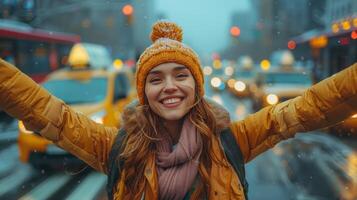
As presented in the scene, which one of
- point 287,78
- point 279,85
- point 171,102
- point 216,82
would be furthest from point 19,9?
point 171,102

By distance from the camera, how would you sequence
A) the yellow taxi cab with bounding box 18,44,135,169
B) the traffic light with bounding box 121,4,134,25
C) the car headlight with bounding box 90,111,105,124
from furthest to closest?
the traffic light with bounding box 121,4,134,25 < the car headlight with bounding box 90,111,105,124 < the yellow taxi cab with bounding box 18,44,135,169

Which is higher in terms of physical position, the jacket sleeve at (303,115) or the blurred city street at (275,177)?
the jacket sleeve at (303,115)

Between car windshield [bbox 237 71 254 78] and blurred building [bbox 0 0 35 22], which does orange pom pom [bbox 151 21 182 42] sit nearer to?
blurred building [bbox 0 0 35 22]

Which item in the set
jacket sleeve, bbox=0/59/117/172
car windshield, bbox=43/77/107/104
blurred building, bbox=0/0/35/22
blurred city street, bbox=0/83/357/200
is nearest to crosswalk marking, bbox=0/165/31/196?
blurred city street, bbox=0/83/357/200

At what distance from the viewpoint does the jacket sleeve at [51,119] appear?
2.17 metres

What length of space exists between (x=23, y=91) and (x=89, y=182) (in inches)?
223

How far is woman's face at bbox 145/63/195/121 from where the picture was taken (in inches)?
93.0

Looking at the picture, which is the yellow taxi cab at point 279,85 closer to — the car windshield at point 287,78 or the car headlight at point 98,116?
the car windshield at point 287,78

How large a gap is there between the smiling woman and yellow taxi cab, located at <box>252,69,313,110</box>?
12207 millimetres

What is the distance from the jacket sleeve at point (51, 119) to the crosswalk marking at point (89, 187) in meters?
4.38

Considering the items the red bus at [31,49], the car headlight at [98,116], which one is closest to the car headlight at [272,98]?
the car headlight at [98,116]

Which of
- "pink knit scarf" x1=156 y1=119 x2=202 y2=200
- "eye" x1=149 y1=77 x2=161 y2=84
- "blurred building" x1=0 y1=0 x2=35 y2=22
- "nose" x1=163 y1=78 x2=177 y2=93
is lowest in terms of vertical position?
"pink knit scarf" x1=156 y1=119 x2=202 y2=200

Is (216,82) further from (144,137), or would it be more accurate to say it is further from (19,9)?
(144,137)

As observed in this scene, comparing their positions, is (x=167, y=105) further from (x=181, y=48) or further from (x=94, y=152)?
(x=94, y=152)
